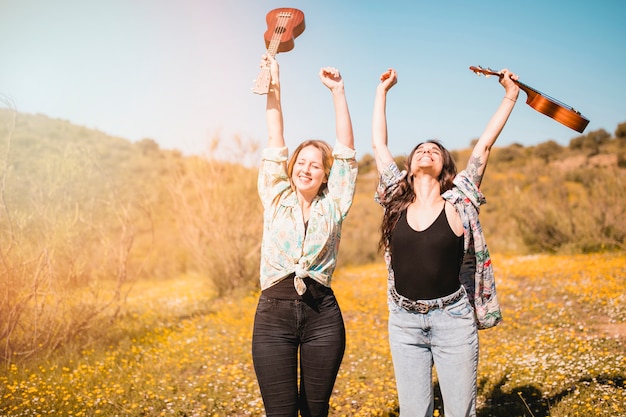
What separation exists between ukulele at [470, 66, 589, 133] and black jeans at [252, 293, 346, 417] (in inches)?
63.2

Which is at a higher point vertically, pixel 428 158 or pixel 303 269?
pixel 428 158

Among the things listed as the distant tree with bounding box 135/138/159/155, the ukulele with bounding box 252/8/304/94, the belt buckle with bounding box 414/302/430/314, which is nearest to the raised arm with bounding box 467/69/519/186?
the belt buckle with bounding box 414/302/430/314

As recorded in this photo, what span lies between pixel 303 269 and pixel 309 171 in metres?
0.54

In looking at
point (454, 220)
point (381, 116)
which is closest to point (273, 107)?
point (381, 116)

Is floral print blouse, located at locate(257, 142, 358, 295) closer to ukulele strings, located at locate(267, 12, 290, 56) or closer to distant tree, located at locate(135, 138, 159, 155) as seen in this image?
ukulele strings, located at locate(267, 12, 290, 56)

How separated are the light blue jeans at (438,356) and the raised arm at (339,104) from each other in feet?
3.17

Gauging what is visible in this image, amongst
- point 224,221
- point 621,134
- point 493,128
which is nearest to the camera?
point 493,128

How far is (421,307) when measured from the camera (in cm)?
238

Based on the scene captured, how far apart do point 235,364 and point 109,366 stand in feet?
4.64

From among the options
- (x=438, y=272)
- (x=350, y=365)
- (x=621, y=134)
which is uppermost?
(x=621, y=134)

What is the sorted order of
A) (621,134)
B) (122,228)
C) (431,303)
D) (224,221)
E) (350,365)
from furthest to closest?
(621,134) → (224,221) → (122,228) → (350,365) → (431,303)

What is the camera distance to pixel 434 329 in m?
2.37

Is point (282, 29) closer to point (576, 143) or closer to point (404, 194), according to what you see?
point (404, 194)

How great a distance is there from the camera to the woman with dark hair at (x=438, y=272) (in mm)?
2344
